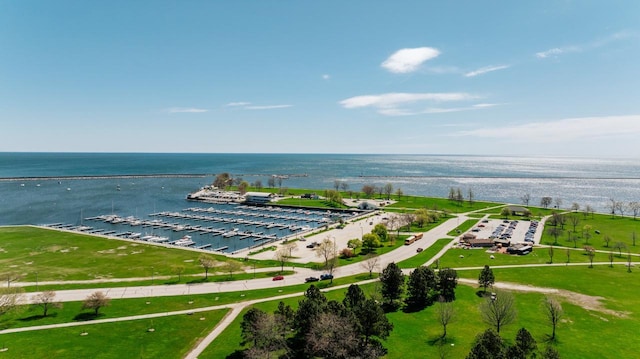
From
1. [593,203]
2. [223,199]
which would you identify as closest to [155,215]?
[223,199]

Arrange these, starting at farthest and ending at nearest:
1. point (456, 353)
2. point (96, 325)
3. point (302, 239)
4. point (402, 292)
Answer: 1. point (302, 239)
2. point (402, 292)
3. point (96, 325)
4. point (456, 353)

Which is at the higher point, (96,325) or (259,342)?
(259,342)

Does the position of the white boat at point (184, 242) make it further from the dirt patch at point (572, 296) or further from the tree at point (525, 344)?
the tree at point (525, 344)

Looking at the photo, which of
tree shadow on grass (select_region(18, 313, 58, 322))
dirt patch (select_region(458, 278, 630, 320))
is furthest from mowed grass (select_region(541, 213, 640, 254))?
tree shadow on grass (select_region(18, 313, 58, 322))

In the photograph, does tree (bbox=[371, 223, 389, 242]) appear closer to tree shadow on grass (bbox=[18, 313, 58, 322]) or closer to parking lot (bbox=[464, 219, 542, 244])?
parking lot (bbox=[464, 219, 542, 244])

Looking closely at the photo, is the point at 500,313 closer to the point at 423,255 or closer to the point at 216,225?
the point at 423,255

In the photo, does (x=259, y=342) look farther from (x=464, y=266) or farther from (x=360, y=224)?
(x=360, y=224)
